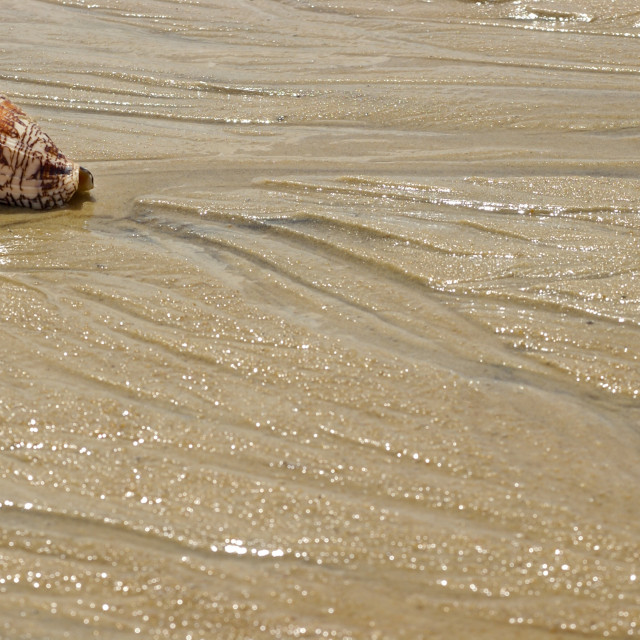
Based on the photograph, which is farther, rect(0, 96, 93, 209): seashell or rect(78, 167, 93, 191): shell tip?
rect(78, 167, 93, 191): shell tip

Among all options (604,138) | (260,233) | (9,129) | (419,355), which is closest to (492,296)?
(419,355)

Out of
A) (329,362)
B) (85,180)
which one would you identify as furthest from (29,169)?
(329,362)

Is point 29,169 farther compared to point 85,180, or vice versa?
point 85,180

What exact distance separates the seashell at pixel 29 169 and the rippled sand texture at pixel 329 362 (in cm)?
11

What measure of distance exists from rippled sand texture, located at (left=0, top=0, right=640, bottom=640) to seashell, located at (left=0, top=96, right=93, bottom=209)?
0.11 meters

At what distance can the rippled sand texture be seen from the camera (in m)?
2.32

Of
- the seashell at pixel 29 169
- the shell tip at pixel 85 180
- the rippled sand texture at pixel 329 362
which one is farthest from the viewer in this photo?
the shell tip at pixel 85 180

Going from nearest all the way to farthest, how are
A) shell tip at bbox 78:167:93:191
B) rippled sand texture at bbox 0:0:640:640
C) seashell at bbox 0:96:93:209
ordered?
rippled sand texture at bbox 0:0:640:640
seashell at bbox 0:96:93:209
shell tip at bbox 78:167:93:191

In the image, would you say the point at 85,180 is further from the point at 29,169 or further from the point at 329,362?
the point at 329,362

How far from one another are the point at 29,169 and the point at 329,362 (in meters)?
2.19

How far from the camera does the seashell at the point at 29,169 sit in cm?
444

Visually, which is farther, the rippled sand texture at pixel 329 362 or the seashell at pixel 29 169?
the seashell at pixel 29 169

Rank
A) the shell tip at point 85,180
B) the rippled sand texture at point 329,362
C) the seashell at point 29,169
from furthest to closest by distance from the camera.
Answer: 1. the shell tip at point 85,180
2. the seashell at point 29,169
3. the rippled sand texture at point 329,362

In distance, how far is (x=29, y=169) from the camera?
4.48 m
